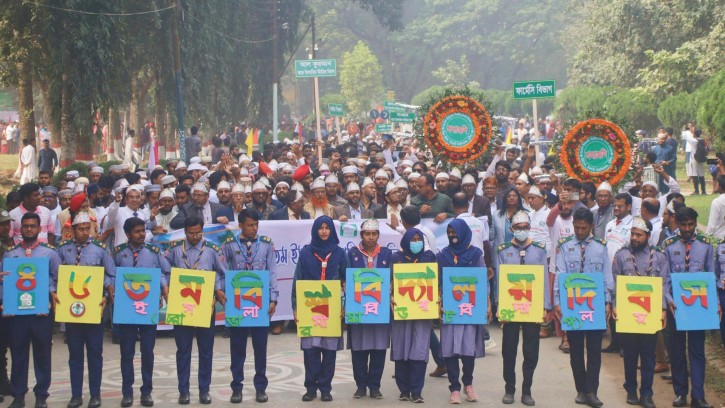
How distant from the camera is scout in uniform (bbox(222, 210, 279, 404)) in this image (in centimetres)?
1008

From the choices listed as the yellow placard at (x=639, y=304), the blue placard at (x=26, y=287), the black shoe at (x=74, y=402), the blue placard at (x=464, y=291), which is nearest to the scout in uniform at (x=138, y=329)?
the black shoe at (x=74, y=402)

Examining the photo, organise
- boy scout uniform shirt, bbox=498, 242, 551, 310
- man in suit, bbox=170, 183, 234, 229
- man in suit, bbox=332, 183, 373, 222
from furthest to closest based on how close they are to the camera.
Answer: man in suit, bbox=332, 183, 373, 222 < man in suit, bbox=170, 183, 234, 229 < boy scout uniform shirt, bbox=498, 242, 551, 310

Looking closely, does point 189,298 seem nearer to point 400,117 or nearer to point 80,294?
point 80,294

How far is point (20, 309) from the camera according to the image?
967 cm

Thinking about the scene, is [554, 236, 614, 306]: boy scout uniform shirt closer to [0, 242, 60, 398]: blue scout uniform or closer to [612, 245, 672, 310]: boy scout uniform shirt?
[612, 245, 672, 310]: boy scout uniform shirt

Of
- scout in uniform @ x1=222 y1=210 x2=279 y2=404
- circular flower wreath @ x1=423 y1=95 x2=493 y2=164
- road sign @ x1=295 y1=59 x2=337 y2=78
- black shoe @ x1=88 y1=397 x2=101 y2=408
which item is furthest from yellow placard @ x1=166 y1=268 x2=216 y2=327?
road sign @ x1=295 y1=59 x2=337 y2=78

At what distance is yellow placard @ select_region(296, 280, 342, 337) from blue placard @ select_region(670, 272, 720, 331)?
9.37 ft

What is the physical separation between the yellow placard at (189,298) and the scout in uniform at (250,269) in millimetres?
377

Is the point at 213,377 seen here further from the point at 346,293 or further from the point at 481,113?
the point at 481,113

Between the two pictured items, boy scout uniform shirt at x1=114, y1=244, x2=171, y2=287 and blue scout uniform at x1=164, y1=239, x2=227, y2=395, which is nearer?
blue scout uniform at x1=164, y1=239, x2=227, y2=395

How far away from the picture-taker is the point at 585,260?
9945 millimetres

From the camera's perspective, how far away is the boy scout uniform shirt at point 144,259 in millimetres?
10109

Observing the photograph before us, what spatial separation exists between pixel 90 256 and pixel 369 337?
2.50 m

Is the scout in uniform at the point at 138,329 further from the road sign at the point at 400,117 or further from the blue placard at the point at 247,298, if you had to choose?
the road sign at the point at 400,117
